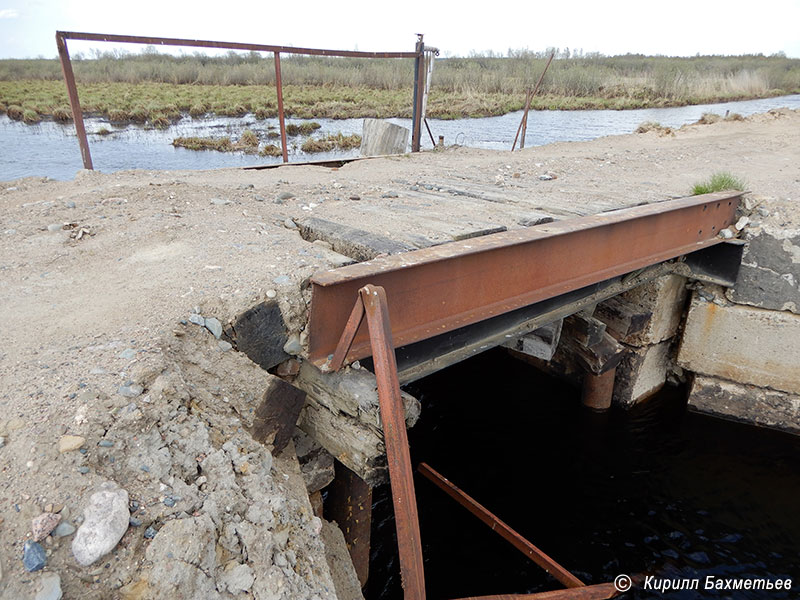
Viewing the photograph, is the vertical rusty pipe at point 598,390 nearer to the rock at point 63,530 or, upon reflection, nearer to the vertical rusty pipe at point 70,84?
the rock at point 63,530

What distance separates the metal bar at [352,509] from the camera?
3.22 m

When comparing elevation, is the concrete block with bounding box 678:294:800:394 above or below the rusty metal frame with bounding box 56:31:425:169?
below

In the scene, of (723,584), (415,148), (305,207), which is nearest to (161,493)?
(305,207)

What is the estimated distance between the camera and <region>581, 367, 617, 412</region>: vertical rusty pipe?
5.85m

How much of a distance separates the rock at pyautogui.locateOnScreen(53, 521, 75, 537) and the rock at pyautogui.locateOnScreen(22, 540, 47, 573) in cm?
5

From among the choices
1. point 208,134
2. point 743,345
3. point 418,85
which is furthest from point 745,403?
point 208,134

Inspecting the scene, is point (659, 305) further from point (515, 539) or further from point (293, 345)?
point (293, 345)

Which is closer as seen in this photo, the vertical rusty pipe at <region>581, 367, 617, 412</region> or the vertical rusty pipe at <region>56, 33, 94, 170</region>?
the vertical rusty pipe at <region>56, 33, 94, 170</region>

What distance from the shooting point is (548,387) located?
256 inches

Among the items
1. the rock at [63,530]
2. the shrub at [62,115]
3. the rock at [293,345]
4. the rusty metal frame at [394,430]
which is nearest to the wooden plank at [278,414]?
the rock at [293,345]

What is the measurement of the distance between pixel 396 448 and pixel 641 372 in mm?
4826

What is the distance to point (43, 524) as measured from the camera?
55.4 inches

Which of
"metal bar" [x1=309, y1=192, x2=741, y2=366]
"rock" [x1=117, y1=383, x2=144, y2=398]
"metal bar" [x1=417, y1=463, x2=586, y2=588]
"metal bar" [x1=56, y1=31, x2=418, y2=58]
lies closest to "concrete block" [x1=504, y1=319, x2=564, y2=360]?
"metal bar" [x1=309, y1=192, x2=741, y2=366]

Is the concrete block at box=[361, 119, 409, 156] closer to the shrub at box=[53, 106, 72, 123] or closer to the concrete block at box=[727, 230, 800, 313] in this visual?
the concrete block at box=[727, 230, 800, 313]
